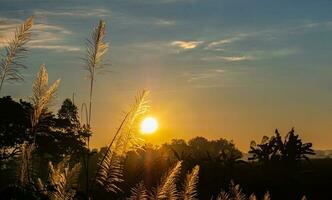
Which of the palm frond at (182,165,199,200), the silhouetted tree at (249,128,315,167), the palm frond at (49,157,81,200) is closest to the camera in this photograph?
the palm frond at (49,157,81,200)

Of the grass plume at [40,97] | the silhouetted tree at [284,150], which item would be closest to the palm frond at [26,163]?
the grass plume at [40,97]

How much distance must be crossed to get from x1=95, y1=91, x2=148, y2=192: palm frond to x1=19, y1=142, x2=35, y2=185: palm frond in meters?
0.55

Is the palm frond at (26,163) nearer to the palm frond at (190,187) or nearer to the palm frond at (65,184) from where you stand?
the palm frond at (65,184)

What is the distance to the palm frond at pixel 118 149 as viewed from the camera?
4.16 meters

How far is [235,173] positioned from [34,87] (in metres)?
22.6

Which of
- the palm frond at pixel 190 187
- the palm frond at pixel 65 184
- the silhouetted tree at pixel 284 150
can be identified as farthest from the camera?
the silhouetted tree at pixel 284 150

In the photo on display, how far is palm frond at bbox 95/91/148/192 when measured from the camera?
416cm

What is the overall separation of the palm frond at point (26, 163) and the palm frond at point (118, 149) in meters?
0.55

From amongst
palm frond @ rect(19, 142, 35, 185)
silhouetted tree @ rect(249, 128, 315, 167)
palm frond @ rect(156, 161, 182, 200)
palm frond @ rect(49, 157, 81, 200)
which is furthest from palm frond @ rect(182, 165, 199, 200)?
silhouetted tree @ rect(249, 128, 315, 167)

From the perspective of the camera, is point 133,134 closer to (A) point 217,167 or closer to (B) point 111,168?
(B) point 111,168

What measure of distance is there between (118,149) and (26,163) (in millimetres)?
740

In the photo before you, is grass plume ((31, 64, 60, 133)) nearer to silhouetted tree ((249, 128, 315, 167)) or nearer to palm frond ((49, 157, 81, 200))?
palm frond ((49, 157, 81, 200))

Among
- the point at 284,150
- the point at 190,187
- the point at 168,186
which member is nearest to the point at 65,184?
the point at 168,186

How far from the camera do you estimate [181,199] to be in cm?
421
